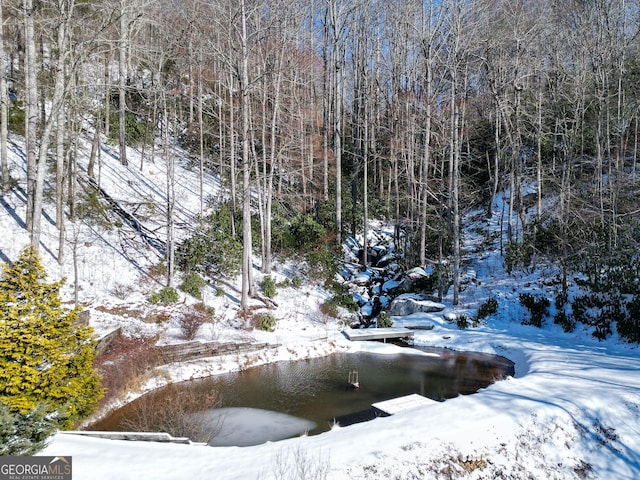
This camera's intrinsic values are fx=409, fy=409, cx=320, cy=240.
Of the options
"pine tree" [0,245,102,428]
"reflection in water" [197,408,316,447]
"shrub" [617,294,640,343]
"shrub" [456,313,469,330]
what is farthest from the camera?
"shrub" [456,313,469,330]

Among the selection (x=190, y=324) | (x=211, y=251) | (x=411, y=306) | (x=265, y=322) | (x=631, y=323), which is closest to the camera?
(x=631, y=323)

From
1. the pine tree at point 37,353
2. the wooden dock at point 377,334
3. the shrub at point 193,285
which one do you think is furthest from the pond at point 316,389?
the shrub at point 193,285

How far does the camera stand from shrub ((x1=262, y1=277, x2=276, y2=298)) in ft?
58.4

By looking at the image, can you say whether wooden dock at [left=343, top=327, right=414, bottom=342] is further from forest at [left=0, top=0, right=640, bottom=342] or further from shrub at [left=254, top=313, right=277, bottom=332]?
forest at [left=0, top=0, right=640, bottom=342]

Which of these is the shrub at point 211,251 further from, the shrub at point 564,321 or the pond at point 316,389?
the shrub at point 564,321

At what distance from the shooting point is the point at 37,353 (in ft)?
22.4

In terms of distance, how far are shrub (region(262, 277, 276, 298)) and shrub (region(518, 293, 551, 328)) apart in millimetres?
10256

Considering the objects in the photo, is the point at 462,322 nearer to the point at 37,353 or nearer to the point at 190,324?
the point at 190,324

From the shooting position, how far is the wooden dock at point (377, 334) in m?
15.6

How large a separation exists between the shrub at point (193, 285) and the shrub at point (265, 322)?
2.58 metres

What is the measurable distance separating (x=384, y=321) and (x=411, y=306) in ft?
5.74

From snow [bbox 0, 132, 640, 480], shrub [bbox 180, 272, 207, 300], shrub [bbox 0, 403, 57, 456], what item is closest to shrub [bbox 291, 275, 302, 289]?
snow [bbox 0, 132, 640, 480]

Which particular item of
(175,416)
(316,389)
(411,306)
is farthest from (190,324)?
(411,306)

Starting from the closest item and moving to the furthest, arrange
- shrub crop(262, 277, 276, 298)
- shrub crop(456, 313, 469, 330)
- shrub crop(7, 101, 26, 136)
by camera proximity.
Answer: shrub crop(456, 313, 469, 330), shrub crop(262, 277, 276, 298), shrub crop(7, 101, 26, 136)
